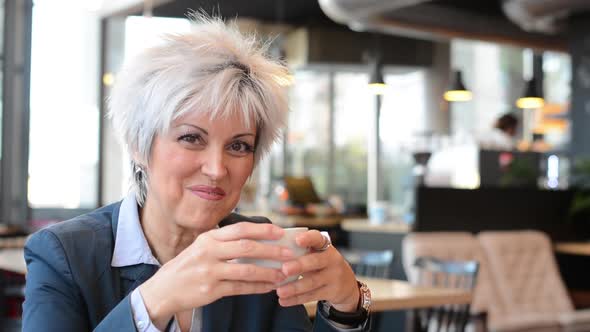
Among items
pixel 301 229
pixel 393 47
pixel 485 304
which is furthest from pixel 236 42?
pixel 393 47

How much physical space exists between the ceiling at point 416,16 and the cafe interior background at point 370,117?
0.03m

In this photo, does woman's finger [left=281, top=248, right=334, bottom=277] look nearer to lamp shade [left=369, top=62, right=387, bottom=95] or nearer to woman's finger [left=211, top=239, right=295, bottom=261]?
woman's finger [left=211, top=239, right=295, bottom=261]

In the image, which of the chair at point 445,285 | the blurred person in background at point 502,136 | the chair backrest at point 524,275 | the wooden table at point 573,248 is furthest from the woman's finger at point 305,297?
the blurred person in background at point 502,136

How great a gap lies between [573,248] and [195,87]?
6.26 metres

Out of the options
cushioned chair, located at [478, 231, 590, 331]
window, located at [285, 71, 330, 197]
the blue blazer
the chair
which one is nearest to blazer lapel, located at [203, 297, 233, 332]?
the blue blazer

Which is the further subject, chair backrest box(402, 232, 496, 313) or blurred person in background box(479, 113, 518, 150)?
blurred person in background box(479, 113, 518, 150)

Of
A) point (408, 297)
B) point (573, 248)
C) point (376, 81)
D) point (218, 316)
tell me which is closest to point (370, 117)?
point (376, 81)

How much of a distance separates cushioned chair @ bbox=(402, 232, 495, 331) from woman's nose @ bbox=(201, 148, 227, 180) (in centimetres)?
400

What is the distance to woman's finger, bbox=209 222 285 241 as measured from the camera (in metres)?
1.08

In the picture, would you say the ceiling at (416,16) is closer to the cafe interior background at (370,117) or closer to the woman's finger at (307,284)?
the cafe interior background at (370,117)

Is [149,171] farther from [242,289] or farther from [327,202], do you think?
→ [327,202]

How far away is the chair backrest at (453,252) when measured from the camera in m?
5.45

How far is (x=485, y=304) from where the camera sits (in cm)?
566

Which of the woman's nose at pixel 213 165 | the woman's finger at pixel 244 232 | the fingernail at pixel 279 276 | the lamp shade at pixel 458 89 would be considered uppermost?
the lamp shade at pixel 458 89
